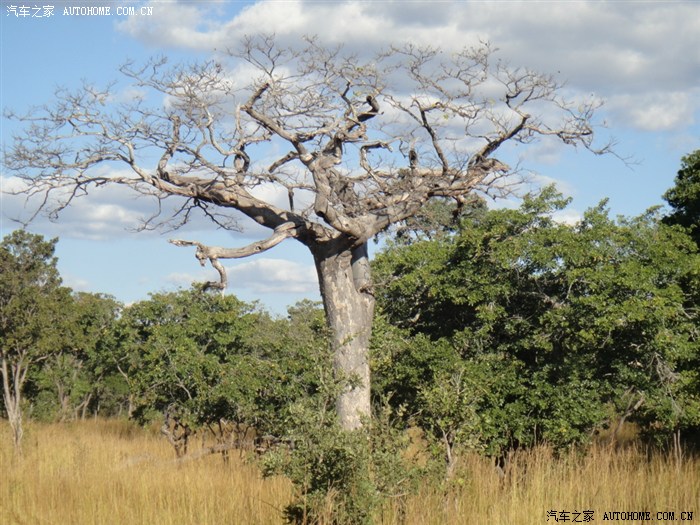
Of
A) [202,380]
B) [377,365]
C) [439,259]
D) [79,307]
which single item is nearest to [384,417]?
[377,365]

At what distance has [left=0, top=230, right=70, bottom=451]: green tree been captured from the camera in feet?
76.1

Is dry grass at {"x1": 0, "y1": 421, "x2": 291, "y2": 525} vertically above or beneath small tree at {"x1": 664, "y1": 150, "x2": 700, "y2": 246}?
beneath

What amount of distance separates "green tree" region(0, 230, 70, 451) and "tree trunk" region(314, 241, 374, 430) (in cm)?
1292

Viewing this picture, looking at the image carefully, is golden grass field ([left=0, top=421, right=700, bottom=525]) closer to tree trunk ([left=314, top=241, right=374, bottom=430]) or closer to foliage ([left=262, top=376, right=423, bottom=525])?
foliage ([left=262, top=376, right=423, bottom=525])

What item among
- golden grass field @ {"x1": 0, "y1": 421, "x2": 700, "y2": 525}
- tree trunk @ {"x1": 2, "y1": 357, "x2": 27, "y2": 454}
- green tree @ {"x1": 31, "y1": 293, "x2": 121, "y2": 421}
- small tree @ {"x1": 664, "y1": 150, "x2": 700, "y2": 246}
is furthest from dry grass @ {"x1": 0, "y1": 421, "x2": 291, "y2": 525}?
green tree @ {"x1": 31, "y1": 293, "x2": 121, "y2": 421}

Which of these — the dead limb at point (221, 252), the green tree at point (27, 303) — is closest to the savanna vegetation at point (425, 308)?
the dead limb at point (221, 252)

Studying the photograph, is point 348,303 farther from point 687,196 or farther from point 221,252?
point 687,196

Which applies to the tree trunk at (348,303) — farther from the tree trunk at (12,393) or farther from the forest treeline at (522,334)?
the tree trunk at (12,393)

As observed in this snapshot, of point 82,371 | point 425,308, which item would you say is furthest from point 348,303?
point 82,371

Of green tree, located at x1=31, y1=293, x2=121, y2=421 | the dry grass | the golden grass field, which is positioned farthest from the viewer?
green tree, located at x1=31, y1=293, x2=121, y2=421

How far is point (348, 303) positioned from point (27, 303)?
13.6 m

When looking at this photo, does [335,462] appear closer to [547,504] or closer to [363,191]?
[547,504]

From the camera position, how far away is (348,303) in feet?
41.8

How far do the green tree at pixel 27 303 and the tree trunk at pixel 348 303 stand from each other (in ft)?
42.4
